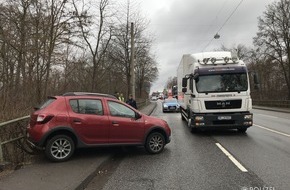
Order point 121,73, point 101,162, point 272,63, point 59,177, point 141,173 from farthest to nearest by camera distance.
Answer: point 272,63 → point 121,73 → point 101,162 → point 141,173 → point 59,177

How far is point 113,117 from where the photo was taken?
8.91 meters

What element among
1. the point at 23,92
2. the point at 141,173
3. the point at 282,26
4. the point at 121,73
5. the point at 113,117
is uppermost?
the point at 282,26

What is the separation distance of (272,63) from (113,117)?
47146 mm

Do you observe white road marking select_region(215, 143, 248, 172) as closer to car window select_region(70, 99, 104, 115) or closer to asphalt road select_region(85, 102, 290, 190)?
asphalt road select_region(85, 102, 290, 190)

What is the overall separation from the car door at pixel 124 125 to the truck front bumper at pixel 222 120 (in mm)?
4454

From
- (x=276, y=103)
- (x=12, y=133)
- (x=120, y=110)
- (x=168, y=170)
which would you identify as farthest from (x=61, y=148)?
(x=276, y=103)

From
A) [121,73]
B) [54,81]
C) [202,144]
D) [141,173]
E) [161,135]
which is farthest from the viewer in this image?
[121,73]

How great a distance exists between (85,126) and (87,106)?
1.85 ft

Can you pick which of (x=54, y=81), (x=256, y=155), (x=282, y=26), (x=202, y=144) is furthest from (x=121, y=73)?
(x=256, y=155)

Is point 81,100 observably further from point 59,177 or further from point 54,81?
point 54,81

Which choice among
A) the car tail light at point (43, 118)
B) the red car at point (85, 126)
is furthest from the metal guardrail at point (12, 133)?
the car tail light at point (43, 118)

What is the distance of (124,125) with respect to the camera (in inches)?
354

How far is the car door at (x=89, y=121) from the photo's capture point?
329 inches

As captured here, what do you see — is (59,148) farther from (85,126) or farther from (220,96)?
(220,96)
